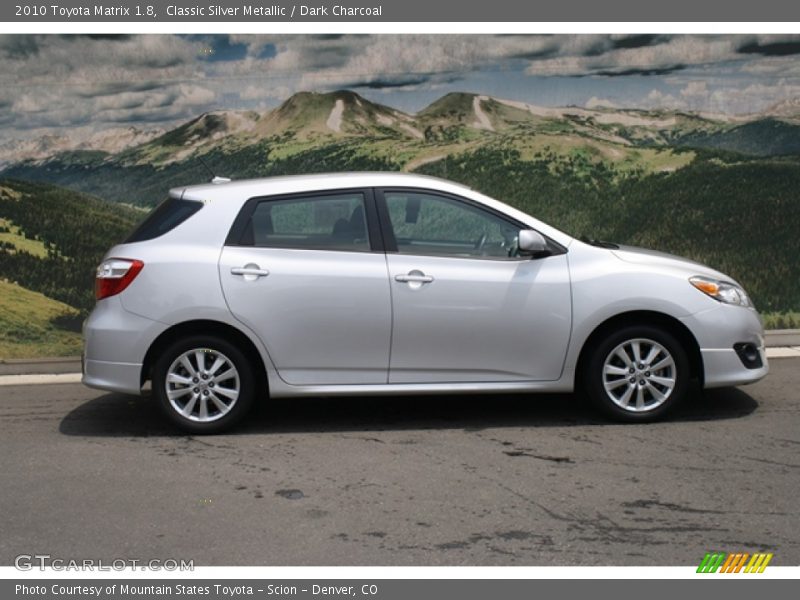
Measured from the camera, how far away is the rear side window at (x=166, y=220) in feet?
22.5

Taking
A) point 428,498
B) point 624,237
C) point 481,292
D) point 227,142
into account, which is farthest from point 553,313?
point 227,142

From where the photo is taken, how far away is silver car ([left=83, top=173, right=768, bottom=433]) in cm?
668

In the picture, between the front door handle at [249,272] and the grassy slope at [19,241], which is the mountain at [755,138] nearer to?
the front door handle at [249,272]

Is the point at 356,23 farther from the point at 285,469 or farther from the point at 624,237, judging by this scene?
the point at 285,469

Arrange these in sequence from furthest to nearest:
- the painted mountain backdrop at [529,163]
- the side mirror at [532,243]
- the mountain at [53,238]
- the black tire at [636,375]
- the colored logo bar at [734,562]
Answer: the painted mountain backdrop at [529,163], the mountain at [53,238], the black tire at [636,375], the side mirror at [532,243], the colored logo bar at [734,562]

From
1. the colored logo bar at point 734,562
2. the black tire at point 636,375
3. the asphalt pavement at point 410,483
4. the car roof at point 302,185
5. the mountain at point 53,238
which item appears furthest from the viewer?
the mountain at point 53,238

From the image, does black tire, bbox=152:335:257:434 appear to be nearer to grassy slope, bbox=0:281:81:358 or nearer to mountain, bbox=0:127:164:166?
grassy slope, bbox=0:281:81:358

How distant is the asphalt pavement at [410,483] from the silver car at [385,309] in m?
0.36

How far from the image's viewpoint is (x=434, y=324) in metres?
6.71

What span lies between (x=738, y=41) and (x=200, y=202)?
21.8 ft

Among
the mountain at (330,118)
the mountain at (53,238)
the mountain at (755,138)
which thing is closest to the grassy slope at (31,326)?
the mountain at (53,238)

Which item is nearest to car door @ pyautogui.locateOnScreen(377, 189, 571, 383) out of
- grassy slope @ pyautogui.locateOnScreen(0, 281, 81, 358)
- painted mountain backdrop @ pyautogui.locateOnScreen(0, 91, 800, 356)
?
painted mountain backdrop @ pyautogui.locateOnScreen(0, 91, 800, 356)

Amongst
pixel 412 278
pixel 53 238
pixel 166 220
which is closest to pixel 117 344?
pixel 166 220

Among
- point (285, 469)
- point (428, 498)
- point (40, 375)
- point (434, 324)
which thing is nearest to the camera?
point (428, 498)
